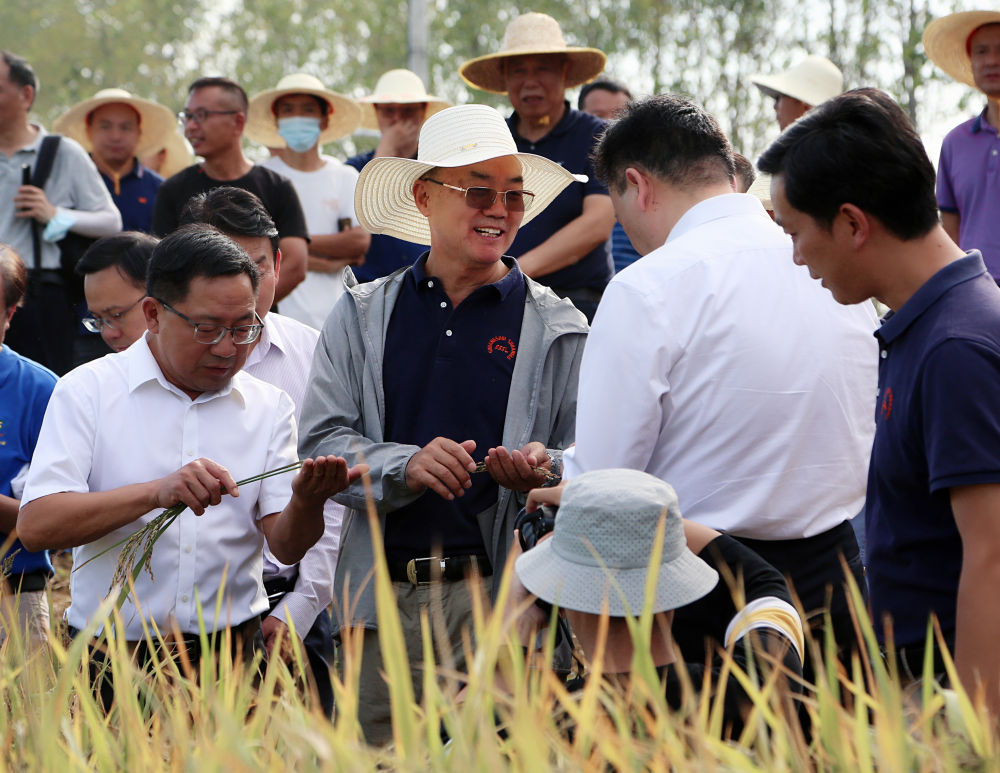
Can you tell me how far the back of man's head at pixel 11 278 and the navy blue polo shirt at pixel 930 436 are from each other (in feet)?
9.35

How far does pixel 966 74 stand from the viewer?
6.43 m

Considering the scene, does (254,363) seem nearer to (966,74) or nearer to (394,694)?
(394,694)

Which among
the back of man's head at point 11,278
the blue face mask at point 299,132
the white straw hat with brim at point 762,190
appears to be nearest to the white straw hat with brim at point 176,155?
the blue face mask at point 299,132

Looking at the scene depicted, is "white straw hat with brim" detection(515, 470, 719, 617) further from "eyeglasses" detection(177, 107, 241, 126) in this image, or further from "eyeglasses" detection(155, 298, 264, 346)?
"eyeglasses" detection(177, 107, 241, 126)

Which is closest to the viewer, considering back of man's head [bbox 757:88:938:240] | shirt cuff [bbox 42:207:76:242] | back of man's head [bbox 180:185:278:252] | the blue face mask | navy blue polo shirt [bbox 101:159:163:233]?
back of man's head [bbox 757:88:938:240]

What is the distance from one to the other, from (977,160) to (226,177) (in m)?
3.36

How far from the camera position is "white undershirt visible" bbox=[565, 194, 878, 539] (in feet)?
9.41

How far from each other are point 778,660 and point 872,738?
0.20 meters

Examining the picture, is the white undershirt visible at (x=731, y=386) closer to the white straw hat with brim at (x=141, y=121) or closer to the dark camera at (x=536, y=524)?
the dark camera at (x=536, y=524)

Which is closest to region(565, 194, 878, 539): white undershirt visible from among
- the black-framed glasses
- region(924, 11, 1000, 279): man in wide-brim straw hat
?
the black-framed glasses

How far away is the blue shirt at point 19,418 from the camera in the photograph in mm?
3887

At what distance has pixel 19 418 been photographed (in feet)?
13.1

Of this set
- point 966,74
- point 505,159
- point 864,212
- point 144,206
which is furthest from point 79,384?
point 966,74

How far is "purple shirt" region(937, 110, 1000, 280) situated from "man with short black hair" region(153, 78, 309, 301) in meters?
2.90
